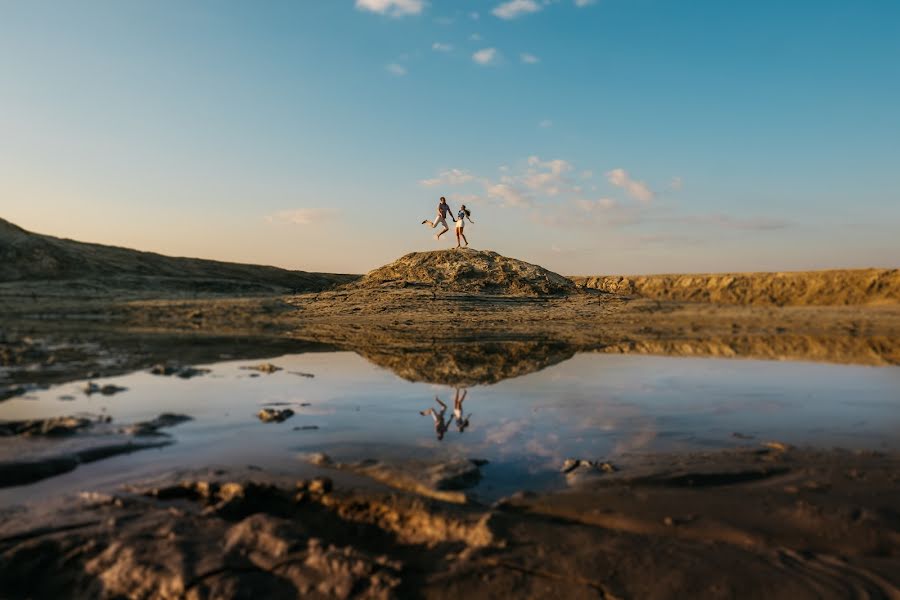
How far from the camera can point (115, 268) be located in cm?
2445

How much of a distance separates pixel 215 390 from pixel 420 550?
419 cm

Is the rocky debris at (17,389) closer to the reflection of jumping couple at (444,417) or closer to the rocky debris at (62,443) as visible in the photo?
the rocky debris at (62,443)

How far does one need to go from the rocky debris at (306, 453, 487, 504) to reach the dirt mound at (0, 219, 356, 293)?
20.8 m

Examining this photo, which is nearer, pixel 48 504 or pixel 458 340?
pixel 48 504

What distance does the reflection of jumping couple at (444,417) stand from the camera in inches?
181

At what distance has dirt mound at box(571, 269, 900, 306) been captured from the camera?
66.3 feet

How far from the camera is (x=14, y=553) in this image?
8.38 ft

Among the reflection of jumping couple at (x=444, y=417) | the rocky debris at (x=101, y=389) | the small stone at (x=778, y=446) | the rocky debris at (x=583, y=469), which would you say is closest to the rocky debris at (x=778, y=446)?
the small stone at (x=778, y=446)

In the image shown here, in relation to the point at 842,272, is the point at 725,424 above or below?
below

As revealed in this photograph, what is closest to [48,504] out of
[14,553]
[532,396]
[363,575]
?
[14,553]

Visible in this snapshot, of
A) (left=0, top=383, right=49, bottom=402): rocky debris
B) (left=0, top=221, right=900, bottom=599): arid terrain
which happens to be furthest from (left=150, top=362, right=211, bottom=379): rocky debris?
(left=0, top=383, right=49, bottom=402): rocky debris

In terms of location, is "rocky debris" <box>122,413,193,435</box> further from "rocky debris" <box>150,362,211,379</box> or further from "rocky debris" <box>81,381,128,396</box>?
"rocky debris" <box>150,362,211,379</box>

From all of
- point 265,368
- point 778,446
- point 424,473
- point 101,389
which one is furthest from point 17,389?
point 778,446

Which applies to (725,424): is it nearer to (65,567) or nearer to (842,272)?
(65,567)
